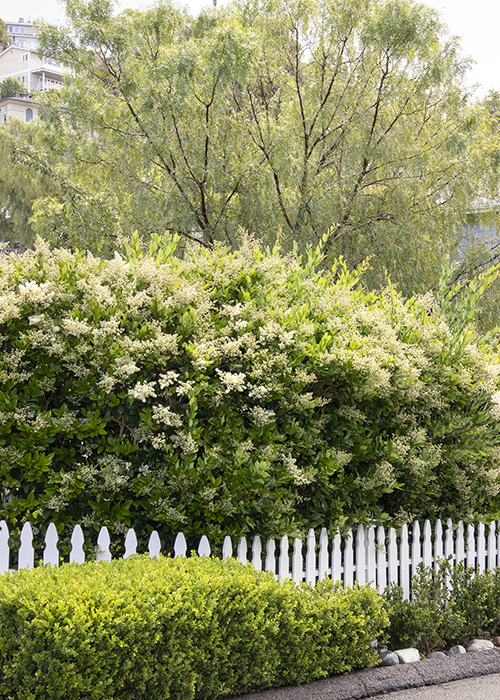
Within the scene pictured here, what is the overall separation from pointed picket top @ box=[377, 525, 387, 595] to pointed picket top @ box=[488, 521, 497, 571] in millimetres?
1428

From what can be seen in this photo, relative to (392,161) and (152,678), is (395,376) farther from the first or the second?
(392,161)

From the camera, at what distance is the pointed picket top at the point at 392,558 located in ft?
16.4

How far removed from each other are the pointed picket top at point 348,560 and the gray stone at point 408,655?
1.87 ft

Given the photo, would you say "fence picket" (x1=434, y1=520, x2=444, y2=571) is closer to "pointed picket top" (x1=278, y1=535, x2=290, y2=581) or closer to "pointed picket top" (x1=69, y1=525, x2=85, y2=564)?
"pointed picket top" (x1=278, y1=535, x2=290, y2=581)

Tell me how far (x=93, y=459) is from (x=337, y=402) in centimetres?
181

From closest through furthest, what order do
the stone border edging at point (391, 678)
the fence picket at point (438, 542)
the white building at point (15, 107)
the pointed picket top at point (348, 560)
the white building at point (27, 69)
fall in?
the stone border edging at point (391, 678), the pointed picket top at point (348, 560), the fence picket at point (438, 542), the white building at point (15, 107), the white building at point (27, 69)

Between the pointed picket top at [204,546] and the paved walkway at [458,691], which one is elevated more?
the pointed picket top at [204,546]

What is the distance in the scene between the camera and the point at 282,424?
14.5 feet

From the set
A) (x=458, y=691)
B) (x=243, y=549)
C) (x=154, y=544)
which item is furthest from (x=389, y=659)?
(x=154, y=544)

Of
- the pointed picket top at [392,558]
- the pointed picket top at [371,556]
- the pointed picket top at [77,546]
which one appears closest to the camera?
the pointed picket top at [77,546]

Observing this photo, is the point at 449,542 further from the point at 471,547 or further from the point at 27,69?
the point at 27,69

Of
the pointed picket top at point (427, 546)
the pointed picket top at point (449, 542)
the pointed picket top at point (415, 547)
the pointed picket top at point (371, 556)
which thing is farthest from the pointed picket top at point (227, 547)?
the pointed picket top at point (449, 542)

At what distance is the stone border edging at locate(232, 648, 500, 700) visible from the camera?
3.60m

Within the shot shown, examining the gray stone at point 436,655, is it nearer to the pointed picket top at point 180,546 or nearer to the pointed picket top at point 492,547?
the pointed picket top at point 492,547
